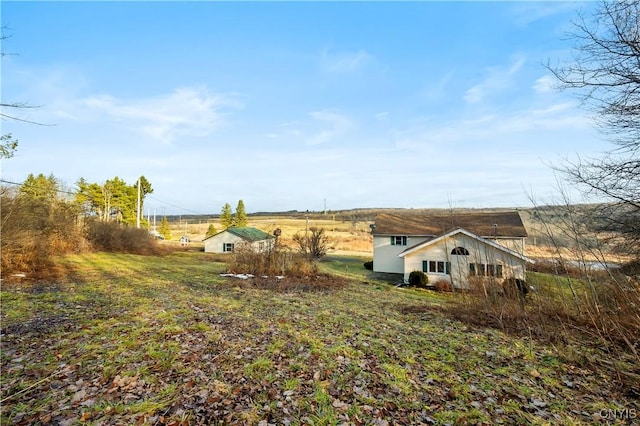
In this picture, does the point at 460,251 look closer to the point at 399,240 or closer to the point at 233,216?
the point at 399,240

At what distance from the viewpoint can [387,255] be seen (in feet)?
88.6

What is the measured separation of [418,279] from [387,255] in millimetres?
6162

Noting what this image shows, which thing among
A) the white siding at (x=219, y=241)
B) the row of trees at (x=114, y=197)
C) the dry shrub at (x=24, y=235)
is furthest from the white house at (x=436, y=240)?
the row of trees at (x=114, y=197)

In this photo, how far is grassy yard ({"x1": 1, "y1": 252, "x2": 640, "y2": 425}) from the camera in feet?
12.6

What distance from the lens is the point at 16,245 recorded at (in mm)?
12805

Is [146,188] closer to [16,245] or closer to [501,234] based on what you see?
[16,245]

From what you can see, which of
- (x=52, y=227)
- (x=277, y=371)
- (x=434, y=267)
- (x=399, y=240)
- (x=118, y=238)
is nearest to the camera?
(x=277, y=371)

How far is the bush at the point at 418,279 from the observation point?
20.9 metres

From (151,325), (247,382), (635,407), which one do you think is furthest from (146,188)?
(635,407)

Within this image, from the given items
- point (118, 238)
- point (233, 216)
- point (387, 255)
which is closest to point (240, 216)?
point (233, 216)

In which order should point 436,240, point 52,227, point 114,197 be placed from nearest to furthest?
1. point 52,227
2. point 436,240
3. point 114,197

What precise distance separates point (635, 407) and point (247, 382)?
5.24 metres

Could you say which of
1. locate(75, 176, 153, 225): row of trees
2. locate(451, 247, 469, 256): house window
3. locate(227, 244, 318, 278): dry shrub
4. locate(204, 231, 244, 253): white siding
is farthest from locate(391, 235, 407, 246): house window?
locate(75, 176, 153, 225): row of trees

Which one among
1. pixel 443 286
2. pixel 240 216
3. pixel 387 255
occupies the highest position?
pixel 240 216
